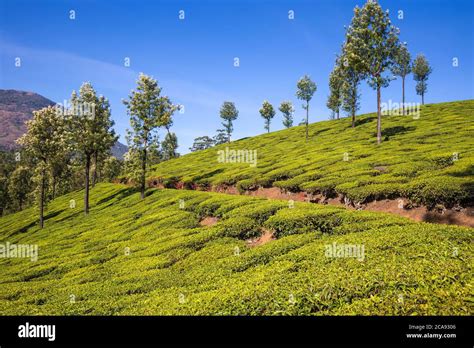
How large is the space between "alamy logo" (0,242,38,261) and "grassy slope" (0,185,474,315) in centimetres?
113

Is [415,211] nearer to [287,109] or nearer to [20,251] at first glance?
[20,251]

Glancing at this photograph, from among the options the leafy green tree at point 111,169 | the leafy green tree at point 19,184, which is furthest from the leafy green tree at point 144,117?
the leafy green tree at point 19,184

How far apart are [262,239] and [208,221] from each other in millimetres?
7956

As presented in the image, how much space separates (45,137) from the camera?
44.2 metres

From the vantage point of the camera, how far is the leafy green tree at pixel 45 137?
42.9m

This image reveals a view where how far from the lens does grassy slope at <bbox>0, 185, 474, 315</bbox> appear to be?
9.46 meters

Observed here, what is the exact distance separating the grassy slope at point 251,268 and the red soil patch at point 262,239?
0.48 meters

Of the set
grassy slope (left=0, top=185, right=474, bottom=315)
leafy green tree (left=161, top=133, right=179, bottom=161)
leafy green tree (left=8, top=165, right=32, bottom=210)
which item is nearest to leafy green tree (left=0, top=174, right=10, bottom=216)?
leafy green tree (left=8, top=165, right=32, bottom=210)

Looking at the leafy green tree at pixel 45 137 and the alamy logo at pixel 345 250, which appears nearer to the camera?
the alamy logo at pixel 345 250
